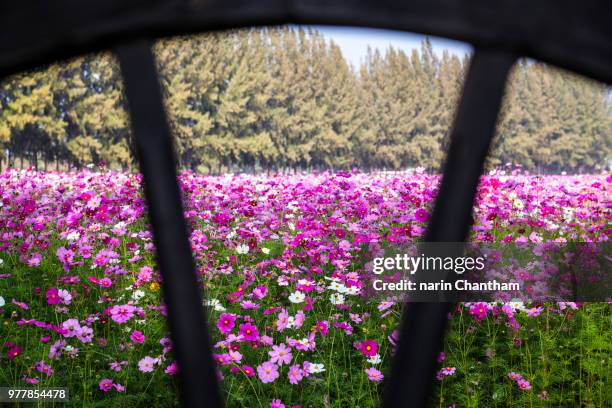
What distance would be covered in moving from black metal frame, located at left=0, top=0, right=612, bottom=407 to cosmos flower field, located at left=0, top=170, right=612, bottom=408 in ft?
4.32

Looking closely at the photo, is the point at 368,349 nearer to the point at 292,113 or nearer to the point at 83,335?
the point at 83,335

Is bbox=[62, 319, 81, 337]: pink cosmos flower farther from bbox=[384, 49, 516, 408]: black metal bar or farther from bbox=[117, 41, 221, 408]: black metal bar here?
bbox=[384, 49, 516, 408]: black metal bar

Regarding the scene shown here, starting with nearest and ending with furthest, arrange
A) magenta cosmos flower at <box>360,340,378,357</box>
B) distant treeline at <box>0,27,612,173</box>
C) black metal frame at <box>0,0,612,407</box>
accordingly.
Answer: black metal frame at <box>0,0,612,407</box> < magenta cosmos flower at <box>360,340,378,357</box> < distant treeline at <box>0,27,612,173</box>

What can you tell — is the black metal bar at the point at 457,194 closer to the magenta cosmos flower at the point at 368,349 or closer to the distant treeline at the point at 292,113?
the magenta cosmos flower at the point at 368,349

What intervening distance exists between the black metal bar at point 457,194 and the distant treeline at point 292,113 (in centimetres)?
1934

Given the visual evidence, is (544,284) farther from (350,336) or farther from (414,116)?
(414,116)

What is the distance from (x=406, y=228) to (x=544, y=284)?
96cm

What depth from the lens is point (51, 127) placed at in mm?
22938

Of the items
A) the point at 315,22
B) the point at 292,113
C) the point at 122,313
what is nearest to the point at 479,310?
the point at 122,313

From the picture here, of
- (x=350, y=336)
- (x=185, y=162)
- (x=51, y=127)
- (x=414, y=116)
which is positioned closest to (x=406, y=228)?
(x=350, y=336)

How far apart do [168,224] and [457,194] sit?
36 cm

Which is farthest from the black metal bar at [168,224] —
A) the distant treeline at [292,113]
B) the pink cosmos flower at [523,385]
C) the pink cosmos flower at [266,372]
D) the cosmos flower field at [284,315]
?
the distant treeline at [292,113]

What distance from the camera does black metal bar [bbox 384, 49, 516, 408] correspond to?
60 centimetres

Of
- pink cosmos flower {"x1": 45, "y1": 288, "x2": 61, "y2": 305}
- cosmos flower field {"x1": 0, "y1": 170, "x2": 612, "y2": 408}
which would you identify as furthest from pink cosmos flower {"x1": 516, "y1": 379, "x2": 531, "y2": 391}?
pink cosmos flower {"x1": 45, "y1": 288, "x2": 61, "y2": 305}
